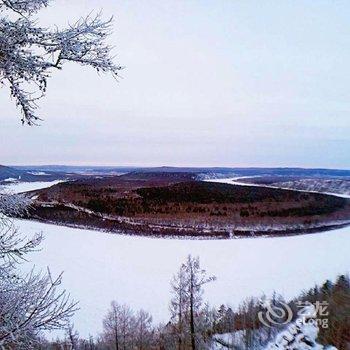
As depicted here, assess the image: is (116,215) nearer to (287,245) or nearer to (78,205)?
(78,205)

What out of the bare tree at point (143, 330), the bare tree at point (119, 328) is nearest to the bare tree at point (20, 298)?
the bare tree at point (143, 330)

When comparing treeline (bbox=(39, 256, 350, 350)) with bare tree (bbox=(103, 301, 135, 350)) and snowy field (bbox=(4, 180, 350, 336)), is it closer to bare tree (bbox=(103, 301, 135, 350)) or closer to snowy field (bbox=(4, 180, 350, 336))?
bare tree (bbox=(103, 301, 135, 350))

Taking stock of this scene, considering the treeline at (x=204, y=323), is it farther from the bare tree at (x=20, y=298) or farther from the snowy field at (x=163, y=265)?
the bare tree at (x=20, y=298)

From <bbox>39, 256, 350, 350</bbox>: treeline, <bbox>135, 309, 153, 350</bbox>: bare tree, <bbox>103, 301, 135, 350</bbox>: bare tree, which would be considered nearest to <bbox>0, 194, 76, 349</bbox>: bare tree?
<bbox>39, 256, 350, 350</bbox>: treeline

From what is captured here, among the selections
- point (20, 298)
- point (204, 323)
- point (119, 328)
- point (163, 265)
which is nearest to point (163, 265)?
point (163, 265)

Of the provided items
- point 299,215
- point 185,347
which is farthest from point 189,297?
point 299,215

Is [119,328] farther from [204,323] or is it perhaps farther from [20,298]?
[20,298]
